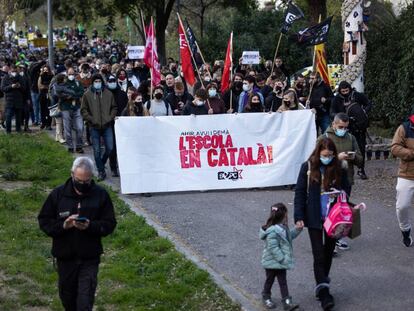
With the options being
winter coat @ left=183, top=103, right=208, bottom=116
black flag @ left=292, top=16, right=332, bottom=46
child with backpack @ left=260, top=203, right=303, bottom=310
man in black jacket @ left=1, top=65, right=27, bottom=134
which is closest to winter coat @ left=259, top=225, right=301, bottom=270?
child with backpack @ left=260, top=203, right=303, bottom=310

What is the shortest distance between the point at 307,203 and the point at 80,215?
2359mm

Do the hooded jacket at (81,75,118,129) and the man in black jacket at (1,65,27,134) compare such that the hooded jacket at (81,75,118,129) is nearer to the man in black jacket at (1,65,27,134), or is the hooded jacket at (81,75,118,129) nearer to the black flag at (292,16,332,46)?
the black flag at (292,16,332,46)

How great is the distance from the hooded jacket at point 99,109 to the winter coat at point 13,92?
22.9ft

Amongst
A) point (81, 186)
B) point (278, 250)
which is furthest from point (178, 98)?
point (81, 186)

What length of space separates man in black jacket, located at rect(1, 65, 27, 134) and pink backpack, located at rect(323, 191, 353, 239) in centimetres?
1434

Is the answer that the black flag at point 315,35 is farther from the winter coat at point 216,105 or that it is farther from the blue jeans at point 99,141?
the blue jeans at point 99,141

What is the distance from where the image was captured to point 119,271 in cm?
954

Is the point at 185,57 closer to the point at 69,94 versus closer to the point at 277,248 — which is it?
the point at 69,94

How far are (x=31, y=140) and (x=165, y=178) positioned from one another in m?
7.05

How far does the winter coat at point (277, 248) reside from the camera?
8117 millimetres

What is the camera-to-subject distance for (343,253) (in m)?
10.3

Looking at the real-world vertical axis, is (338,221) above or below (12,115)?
below

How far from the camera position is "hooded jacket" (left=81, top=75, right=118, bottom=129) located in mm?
14688

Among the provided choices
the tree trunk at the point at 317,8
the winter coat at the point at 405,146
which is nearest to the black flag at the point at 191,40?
the tree trunk at the point at 317,8
